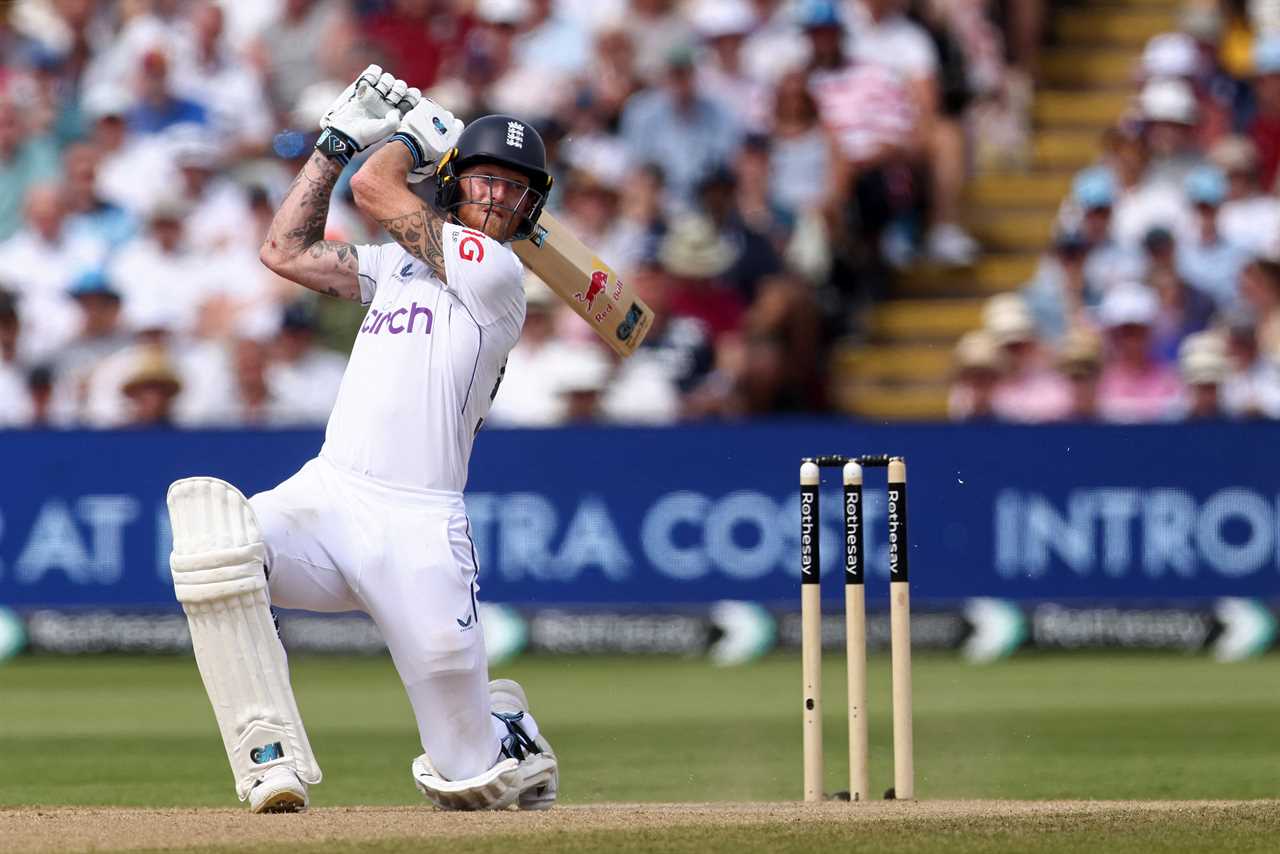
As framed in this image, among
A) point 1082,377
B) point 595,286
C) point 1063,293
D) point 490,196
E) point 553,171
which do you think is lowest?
point 595,286

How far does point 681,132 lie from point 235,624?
8.02 metres

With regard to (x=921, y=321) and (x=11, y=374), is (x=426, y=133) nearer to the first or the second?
(x=11, y=374)

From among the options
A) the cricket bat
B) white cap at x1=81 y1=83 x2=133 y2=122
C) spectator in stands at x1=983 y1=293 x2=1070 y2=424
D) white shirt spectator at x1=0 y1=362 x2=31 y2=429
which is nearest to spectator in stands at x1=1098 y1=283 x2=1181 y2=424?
spectator in stands at x1=983 y1=293 x2=1070 y2=424

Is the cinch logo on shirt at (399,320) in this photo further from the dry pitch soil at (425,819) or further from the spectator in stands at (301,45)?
the spectator in stands at (301,45)

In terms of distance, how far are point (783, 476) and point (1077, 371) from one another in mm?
1601

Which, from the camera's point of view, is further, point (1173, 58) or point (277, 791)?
point (1173, 58)

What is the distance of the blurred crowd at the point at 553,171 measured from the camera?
1248 centimetres

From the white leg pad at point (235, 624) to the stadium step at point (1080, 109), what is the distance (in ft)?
33.2

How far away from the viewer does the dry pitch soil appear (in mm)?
5605

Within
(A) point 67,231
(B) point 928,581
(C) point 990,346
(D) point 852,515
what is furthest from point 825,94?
(D) point 852,515

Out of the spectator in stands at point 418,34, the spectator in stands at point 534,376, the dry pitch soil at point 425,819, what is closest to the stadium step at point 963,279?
the spectator in stands at point 534,376

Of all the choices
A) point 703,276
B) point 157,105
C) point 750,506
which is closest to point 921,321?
point 703,276

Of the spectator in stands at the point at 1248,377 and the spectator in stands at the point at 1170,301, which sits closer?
the spectator in stands at the point at 1248,377

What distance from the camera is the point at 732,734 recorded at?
354 inches
